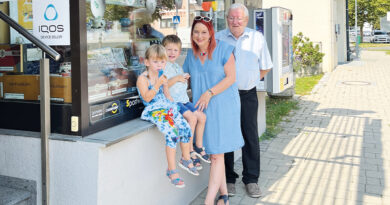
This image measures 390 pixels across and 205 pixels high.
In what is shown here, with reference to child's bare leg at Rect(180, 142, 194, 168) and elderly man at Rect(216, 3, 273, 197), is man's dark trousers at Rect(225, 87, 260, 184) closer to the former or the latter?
elderly man at Rect(216, 3, 273, 197)

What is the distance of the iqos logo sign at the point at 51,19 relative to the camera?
274 centimetres

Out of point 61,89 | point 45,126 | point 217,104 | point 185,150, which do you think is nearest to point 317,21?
point 217,104

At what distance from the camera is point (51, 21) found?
278 centimetres

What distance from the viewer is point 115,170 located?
2.79 metres

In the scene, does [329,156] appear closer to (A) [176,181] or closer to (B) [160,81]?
(A) [176,181]

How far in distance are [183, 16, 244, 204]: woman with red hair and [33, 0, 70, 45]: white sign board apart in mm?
1072

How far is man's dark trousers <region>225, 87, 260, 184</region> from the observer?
13.5 ft

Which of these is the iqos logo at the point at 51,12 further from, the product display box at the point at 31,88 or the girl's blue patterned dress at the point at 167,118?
the girl's blue patterned dress at the point at 167,118

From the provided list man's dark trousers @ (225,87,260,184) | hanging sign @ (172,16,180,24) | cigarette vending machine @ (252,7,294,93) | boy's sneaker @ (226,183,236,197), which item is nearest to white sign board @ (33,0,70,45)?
hanging sign @ (172,16,180,24)

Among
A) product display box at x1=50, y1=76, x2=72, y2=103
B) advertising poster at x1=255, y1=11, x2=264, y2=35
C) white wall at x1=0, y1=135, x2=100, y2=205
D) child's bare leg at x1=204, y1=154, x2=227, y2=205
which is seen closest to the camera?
white wall at x1=0, y1=135, x2=100, y2=205

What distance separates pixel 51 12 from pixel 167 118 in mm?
1091

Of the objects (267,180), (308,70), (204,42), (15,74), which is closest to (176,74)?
(204,42)

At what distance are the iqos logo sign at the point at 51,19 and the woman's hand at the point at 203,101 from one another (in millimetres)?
1230

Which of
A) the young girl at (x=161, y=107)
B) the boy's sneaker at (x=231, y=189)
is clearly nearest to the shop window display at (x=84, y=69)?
the young girl at (x=161, y=107)
